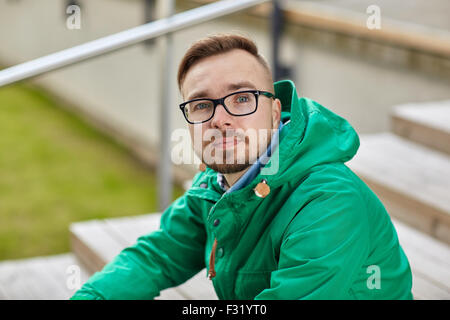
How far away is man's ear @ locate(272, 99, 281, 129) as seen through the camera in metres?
1.29

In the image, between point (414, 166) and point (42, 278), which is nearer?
point (42, 278)

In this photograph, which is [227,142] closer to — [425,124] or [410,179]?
[410,179]

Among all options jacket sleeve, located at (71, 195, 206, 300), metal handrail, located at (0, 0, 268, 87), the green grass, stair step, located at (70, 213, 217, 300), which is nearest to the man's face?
jacket sleeve, located at (71, 195, 206, 300)

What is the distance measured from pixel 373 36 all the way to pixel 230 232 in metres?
2.30

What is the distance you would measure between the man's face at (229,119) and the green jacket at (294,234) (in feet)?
0.15

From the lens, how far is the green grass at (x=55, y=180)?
4039mm

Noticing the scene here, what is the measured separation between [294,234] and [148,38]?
0.91 metres

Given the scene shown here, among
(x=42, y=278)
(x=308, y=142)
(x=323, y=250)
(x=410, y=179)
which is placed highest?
(x=308, y=142)

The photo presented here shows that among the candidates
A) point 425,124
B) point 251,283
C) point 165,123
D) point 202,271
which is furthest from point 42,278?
point 425,124

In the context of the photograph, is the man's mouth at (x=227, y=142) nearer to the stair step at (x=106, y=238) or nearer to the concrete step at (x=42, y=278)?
the stair step at (x=106, y=238)

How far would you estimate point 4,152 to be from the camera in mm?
5152

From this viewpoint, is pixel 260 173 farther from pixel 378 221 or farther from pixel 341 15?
pixel 341 15

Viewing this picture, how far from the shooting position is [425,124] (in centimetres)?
229

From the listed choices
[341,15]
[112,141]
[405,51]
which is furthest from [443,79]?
[112,141]
